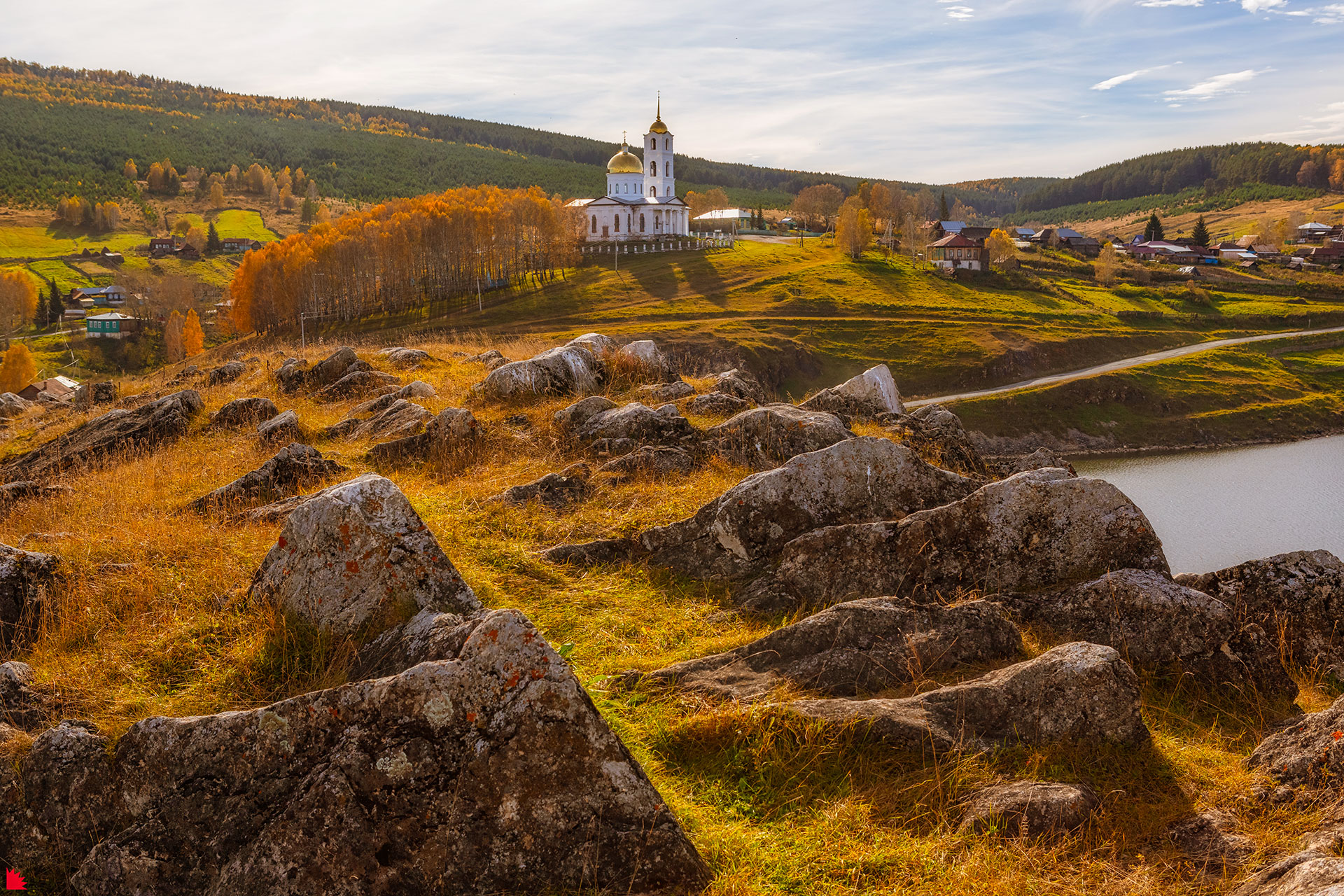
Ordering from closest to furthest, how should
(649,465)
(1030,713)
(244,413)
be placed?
(1030,713) → (649,465) → (244,413)

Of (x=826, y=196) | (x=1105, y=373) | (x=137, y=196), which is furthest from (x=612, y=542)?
(x=137, y=196)

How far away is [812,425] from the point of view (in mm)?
11570

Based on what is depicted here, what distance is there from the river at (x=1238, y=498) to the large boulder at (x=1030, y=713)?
29.7m

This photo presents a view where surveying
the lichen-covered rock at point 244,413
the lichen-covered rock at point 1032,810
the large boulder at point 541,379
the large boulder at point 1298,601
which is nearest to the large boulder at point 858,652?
the lichen-covered rock at point 1032,810

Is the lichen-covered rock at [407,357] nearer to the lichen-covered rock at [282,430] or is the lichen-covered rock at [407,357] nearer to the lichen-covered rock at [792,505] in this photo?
the lichen-covered rock at [282,430]

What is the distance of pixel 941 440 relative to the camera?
11914 mm

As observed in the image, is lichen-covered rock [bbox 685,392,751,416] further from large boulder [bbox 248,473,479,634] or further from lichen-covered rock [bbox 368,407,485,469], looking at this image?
large boulder [bbox 248,473,479,634]

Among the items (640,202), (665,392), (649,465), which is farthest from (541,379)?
(640,202)

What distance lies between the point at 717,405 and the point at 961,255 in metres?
104

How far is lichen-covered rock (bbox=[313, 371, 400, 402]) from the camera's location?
17562 mm

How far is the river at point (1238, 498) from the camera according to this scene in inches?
1437

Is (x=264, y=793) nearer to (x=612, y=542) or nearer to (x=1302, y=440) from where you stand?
(x=612, y=542)

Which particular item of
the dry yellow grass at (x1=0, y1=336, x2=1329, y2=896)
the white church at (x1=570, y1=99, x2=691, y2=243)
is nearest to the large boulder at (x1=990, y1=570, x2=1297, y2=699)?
the dry yellow grass at (x1=0, y1=336, x2=1329, y2=896)

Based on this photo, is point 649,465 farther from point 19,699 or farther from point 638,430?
point 19,699
